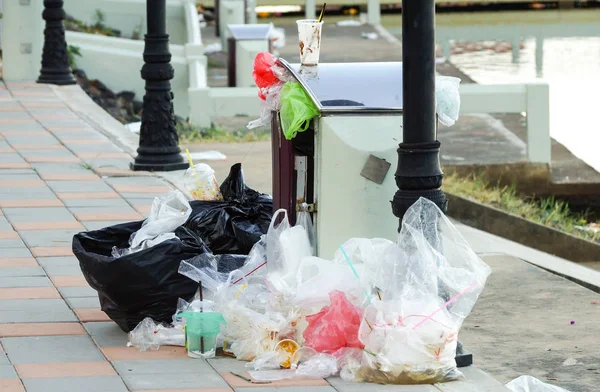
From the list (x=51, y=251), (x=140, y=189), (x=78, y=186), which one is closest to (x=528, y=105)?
(x=140, y=189)

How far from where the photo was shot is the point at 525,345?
574cm

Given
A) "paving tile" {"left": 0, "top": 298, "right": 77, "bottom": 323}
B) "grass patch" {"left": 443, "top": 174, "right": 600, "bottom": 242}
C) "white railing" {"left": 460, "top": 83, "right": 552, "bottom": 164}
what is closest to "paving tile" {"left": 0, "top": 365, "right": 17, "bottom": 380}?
"paving tile" {"left": 0, "top": 298, "right": 77, "bottom": 323}

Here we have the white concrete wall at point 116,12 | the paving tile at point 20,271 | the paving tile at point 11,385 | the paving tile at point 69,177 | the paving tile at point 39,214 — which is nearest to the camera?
the paving tile at point 11,385

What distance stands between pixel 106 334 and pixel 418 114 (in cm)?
174

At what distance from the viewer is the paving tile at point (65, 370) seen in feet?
15.4

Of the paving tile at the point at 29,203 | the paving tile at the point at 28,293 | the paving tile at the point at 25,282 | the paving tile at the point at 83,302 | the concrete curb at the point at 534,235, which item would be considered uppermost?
the paving tile at the point at 29,203

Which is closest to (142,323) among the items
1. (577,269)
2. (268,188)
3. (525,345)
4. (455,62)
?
(525,345)

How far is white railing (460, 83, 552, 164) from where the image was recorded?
41.9 feet

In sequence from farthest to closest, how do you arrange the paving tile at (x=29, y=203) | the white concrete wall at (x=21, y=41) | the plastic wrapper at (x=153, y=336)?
the white concrete wall at (x=21, y=41) < the paving tile at (x=29, y=203) < the plastic wrapper at (x=153, y=336)

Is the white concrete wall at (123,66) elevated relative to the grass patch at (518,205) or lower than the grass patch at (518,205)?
elevated

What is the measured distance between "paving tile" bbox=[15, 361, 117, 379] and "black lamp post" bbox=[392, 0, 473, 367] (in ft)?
4.59

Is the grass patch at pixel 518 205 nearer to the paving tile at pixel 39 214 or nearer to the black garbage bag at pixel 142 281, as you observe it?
the paving tile at pixel 39 214

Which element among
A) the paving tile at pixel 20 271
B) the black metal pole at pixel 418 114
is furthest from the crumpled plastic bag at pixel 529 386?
the paving tile at pixel 20 271

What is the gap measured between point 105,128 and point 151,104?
2133 millimetres
